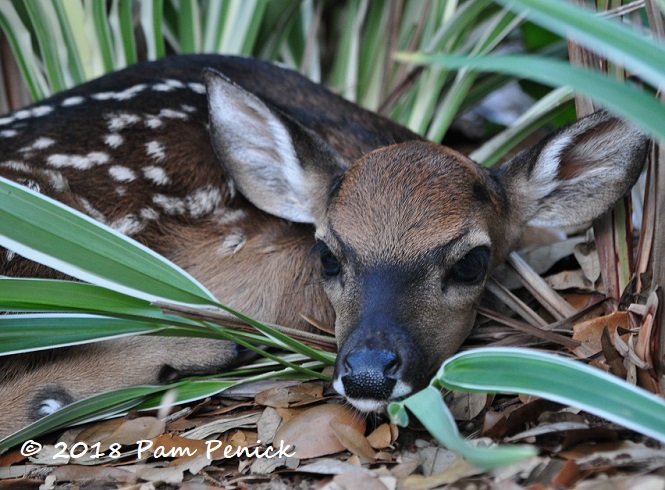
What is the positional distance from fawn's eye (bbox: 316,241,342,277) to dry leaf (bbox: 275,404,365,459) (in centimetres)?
44

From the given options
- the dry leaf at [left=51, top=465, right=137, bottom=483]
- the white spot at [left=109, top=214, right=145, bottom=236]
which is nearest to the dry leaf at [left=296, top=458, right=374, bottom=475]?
the dry leaf at [left=51, top=465, right=137, bottom=483]

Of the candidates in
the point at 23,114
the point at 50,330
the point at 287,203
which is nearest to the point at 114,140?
the point at 23,114

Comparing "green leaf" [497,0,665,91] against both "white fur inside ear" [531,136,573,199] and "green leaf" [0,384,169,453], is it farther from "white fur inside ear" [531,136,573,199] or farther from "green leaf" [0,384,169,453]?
"green leaf" [0,384,169,453]

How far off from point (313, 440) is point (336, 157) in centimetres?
108

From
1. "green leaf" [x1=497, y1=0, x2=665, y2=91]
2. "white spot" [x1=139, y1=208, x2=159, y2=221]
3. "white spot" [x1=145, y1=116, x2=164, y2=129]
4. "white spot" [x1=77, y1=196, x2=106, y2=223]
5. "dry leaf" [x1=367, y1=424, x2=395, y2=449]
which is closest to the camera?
"green leaf" [x1=497, y1=0, x2=665, y2=91]

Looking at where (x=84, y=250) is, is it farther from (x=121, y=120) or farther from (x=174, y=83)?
(x=174, y=83)

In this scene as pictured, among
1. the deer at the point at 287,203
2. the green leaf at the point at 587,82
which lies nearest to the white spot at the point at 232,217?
the deer at the point at 287,203

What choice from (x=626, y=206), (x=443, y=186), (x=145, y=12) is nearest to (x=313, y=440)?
(x=443, y=186)

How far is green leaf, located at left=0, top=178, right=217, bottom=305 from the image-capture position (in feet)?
7.76

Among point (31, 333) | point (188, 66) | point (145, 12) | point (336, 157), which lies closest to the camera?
point (31, 333)

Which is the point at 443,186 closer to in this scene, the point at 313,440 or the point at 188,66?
the point at 313,440

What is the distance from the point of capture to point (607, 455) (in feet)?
6.44

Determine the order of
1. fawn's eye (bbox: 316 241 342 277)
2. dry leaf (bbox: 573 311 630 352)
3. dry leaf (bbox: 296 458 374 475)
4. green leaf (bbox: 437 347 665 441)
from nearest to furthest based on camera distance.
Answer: green leaf (bbox: 437 347 665 441)
dry leaf (bbox: 296 458 374 475)
dry leaf (bbox: 573 311 630 352)
fawn's eye (bbox: 316 241 342 277)

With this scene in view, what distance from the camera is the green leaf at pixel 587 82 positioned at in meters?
1.65
